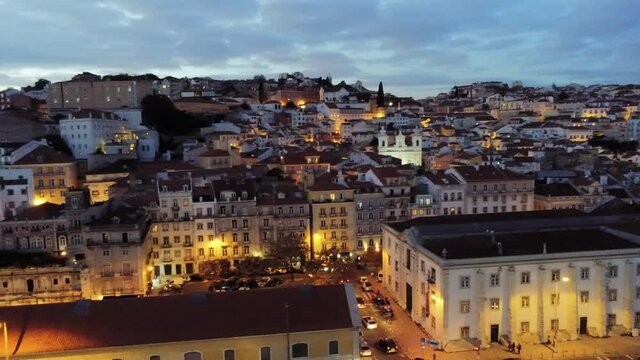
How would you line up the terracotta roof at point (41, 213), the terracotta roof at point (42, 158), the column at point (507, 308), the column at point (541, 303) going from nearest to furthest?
1. the column at point (507, 308)
2. the column at point (541, 303)
3. the terracotta roof at point (41, 213)
4. the terracotta roof at point (42, 158)

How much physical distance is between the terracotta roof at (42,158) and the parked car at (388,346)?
159 feet

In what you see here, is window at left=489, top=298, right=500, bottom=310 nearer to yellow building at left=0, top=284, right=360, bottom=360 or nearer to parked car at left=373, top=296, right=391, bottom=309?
parked car at left=373, top=296, right=391, bottom=309

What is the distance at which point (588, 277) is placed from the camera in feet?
135

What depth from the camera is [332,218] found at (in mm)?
60250

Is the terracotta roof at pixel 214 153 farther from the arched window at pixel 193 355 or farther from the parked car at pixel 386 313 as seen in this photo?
the arched window at pixel 193 355

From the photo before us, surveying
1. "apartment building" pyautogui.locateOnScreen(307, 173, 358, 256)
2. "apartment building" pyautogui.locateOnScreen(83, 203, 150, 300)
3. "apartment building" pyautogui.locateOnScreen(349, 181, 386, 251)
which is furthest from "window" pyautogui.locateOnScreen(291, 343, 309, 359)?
"apartment building" pyautogui.locateOnScreen(349, 181, 386, 251)

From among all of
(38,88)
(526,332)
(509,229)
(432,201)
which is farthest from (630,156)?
(38,88)

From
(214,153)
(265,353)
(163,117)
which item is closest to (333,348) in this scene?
(265,353)

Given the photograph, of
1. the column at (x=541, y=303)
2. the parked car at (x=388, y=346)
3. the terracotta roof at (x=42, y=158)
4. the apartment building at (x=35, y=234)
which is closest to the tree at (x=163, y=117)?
the terracotta roof at (x=42, y=158)

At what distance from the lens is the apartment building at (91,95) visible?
365 feet

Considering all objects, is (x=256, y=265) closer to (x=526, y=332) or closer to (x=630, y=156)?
(x=526, y=332)

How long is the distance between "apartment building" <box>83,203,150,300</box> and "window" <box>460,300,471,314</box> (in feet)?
83.9

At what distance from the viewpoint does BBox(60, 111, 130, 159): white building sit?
87250 mm

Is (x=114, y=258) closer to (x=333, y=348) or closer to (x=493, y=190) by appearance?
(x=333, y=348)
